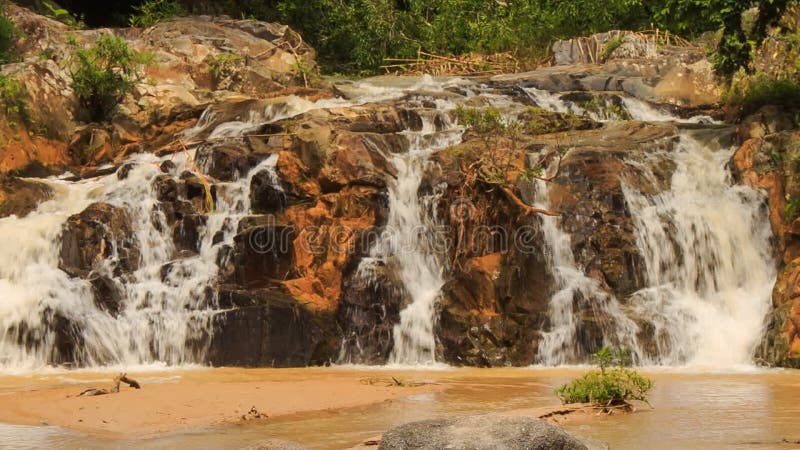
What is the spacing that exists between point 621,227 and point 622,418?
6.26m

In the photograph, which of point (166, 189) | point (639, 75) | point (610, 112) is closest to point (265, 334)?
point (166, 189)

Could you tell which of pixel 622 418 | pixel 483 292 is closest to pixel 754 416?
pixel 622 418

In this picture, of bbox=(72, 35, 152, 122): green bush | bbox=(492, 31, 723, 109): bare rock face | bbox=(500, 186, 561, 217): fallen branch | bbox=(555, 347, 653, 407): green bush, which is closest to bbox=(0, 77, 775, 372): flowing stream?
bbox=(500, 186, 561, 217): fallen branch

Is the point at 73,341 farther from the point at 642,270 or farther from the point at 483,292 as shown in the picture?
the point at 642,270

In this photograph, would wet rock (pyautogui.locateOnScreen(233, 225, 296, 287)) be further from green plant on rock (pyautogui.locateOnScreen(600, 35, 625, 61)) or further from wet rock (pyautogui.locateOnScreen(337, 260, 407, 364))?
green plant on rock (pyautogui.locateOnScreen(600, 35, 625, 61))

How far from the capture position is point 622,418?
23.9 feet

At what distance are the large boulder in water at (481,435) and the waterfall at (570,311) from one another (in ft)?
22.4

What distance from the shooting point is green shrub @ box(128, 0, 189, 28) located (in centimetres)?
2327

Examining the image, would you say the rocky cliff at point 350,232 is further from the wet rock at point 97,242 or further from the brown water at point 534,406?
the brown water at point 534,406

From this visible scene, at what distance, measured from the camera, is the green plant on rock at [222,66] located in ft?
64.2

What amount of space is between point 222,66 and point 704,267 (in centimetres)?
1040

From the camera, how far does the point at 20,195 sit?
1443 centimetres

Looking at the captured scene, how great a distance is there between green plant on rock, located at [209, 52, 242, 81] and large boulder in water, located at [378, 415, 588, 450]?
49.5 feet

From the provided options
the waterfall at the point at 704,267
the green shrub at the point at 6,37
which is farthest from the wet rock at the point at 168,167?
the waterfall at the point at 704,267
